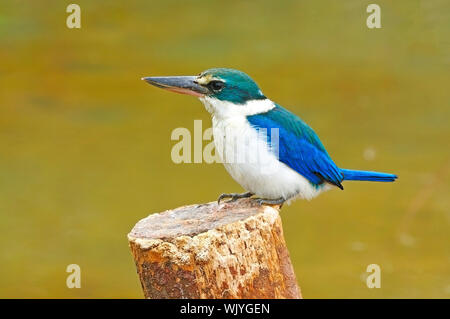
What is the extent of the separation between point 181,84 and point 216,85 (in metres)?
0.12

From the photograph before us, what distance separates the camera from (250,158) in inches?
121

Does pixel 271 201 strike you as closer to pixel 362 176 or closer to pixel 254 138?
pixel 254 138

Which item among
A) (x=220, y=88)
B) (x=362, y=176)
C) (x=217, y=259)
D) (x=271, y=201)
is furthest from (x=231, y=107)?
(x=217, y=259)

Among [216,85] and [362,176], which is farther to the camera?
[362,176]

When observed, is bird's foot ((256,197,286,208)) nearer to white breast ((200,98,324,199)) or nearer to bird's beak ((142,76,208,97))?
white breast ((200,98,324,199))

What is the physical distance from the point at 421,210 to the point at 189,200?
166cm

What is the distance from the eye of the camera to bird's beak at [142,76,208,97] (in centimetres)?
307

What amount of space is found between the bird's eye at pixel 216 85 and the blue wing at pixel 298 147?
0.15 m

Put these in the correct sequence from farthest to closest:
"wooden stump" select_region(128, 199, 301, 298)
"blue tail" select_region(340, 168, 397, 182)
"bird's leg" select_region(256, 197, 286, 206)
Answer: "blue tail" select_region(340, 168, 397, 182)
"bird's leg" select_region(256, 197, 286, 206)
"wooden stump" select_region(128, 199, 301, 298)

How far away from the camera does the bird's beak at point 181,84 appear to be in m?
3.07

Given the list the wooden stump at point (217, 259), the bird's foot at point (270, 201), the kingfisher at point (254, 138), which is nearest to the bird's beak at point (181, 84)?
the kingfisher at point (254, 138)

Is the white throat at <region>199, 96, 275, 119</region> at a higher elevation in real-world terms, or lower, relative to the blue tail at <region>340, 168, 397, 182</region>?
higher

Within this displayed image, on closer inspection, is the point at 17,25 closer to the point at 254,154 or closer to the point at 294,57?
the point at 294,57

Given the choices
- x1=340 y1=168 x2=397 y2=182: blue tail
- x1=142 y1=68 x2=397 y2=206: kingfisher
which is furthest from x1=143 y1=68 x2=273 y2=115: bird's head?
x1=340 y1=168 x2=397 y2=182: blue tail
